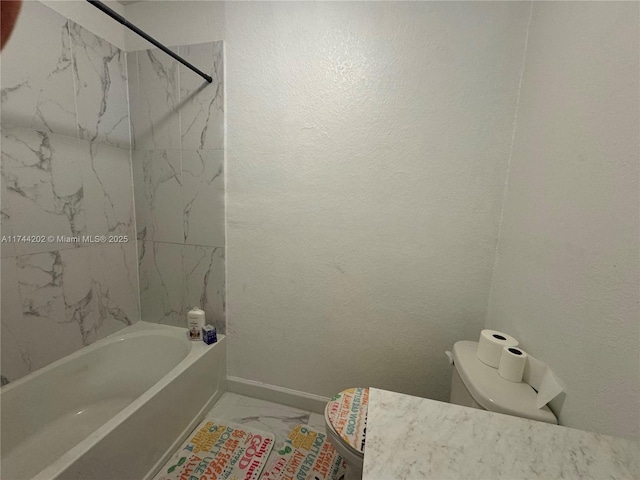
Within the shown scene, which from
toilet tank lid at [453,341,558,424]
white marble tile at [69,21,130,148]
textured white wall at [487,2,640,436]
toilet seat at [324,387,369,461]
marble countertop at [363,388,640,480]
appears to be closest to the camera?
marble countertop at [363,388,640,480]

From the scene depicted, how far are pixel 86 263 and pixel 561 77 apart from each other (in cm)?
216

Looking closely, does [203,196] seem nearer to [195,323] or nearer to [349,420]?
[195,323]

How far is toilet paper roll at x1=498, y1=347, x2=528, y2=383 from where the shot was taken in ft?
2.71

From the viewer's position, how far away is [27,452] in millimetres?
1101

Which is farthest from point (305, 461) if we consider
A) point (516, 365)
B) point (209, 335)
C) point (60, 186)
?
point (60, 186)

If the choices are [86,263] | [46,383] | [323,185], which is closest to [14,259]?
[86,263]

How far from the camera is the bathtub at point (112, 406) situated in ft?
3.11

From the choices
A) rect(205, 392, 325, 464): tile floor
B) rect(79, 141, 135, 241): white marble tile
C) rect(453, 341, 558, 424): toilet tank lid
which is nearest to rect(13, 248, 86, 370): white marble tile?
rect(79, 141, 135, 241): white marble tile

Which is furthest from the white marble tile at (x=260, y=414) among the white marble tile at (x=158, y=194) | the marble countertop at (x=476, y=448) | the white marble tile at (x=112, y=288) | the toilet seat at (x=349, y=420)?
the marble countertop at (x=476, y=448)

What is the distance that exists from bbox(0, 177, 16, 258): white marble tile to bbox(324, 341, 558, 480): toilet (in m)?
1.45

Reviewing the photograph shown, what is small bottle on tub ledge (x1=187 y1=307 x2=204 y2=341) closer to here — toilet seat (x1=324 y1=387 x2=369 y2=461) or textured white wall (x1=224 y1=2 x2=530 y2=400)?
textured white wall (x1=224 y1=2 x2=530 y2=400)

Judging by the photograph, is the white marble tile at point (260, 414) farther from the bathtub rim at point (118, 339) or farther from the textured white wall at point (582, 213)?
the textured white wall at point (582, 213)

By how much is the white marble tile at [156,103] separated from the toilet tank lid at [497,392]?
1750mm

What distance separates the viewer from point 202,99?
1.40 m
